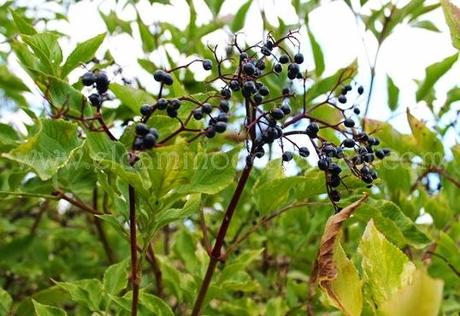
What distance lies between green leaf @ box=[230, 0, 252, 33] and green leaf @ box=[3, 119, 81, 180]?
1.41 m

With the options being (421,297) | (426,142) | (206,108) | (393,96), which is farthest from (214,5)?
(421,297)

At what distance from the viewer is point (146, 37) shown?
238 cm

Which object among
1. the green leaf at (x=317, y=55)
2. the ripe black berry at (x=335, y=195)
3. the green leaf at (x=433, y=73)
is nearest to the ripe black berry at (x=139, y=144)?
the ripe black berry at (x=335, y=195)

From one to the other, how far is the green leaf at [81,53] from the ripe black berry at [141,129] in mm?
352

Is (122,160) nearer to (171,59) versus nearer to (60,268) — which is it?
(171,59)

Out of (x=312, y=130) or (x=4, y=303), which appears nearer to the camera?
(x=312, y=130)

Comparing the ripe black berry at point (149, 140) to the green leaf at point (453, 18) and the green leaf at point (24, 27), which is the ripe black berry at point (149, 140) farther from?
the green leaf at point (453, 18)

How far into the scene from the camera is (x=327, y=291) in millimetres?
→ 970

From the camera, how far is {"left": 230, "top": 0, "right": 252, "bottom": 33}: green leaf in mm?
2430

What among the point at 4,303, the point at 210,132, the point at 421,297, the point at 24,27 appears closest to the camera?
the point at 421,297

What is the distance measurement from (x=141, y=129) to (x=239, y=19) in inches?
56.4

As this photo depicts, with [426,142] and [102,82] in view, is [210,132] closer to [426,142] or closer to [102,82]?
[102,82]

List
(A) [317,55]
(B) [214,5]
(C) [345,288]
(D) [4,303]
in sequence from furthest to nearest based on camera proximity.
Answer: (B) [214,5]
(A) [317,55]
(D) [4,303]
(C) [345,288]

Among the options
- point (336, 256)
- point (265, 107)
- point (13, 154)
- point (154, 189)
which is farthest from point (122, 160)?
point (265, 107)
